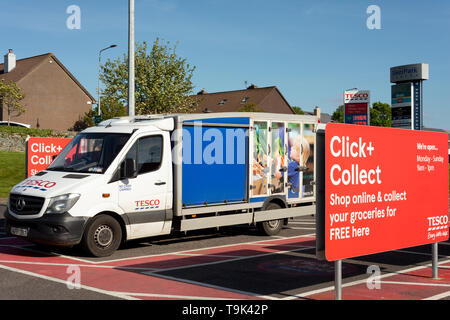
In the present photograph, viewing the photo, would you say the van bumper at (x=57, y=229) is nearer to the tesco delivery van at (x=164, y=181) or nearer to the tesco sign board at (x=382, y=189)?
the tesco delivery van at (x=164, y=181)

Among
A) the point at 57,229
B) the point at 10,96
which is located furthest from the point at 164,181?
the point at 10,96

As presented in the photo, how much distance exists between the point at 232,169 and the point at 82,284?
501 cm

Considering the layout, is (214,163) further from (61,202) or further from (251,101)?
(251,101)

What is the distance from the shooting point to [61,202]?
941 centimetres

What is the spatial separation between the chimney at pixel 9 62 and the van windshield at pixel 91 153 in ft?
182

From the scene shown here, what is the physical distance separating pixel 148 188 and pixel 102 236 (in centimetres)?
128

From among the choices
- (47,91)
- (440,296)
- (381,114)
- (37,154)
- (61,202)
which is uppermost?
(381,114)

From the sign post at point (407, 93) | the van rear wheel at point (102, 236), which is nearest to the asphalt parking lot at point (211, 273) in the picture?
the van rear wheel at point (102, 236)

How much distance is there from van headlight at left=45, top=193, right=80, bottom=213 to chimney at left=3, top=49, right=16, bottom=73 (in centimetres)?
5695

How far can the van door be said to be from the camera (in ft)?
33.4

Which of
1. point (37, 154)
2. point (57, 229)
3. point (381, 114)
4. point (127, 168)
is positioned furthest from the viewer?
point (381, 114)

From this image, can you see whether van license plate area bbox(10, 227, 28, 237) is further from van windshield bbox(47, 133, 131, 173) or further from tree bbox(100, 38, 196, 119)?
tree bbox(100, 38, 196, 119)

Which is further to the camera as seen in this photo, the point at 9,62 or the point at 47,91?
the point at 9,62

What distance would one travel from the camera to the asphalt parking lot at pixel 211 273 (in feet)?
23.3
